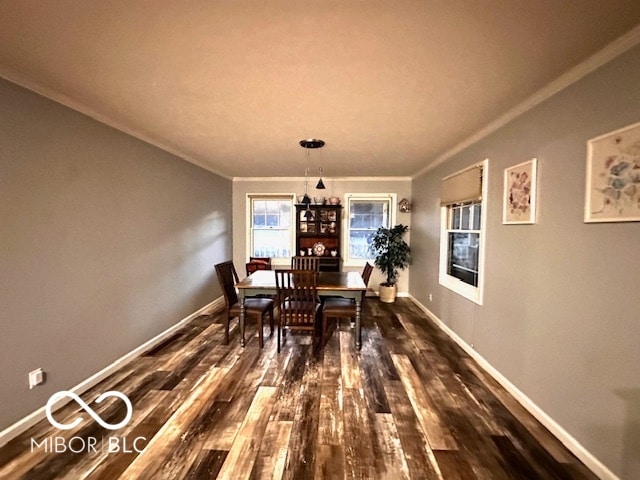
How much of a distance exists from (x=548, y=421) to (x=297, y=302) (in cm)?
232

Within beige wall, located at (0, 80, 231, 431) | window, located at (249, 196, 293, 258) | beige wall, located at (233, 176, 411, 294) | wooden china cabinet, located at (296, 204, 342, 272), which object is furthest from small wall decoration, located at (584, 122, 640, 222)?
window, located at (249, 196, 293, 258)

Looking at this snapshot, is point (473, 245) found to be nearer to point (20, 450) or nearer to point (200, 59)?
point (200, 59)

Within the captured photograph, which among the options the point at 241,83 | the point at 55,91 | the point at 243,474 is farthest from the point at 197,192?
the point at 243,474

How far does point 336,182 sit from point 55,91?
4.36 m

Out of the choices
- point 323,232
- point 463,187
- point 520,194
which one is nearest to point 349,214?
point 323,232

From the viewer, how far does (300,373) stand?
282 centimetres

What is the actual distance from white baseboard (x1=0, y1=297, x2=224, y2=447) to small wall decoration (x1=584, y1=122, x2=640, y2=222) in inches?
152

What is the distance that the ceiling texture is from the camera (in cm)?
136

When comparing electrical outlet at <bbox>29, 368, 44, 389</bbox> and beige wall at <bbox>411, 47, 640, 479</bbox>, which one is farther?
electrical outlet at <bbox>29, 368, 44, 389</bbox>

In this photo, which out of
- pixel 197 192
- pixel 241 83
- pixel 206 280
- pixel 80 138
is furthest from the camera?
pixel 206 280

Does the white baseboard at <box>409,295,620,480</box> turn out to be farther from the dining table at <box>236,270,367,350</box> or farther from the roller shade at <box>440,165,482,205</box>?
the roller shade at <box>440,165,482,205</box>

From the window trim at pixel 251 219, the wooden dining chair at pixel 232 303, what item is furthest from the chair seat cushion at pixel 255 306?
the window trim at pixel 251 219

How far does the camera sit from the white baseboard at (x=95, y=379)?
190 centimetres

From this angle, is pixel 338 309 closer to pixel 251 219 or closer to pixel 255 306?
pixel 255 306
